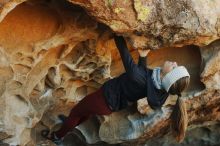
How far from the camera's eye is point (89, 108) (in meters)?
4.04

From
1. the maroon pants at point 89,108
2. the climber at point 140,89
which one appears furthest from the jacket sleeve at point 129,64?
the maroon pants at point 89,108

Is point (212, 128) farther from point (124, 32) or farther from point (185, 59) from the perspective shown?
point (124, 32)

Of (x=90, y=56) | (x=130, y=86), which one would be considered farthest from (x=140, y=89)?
(x=90, y=56)

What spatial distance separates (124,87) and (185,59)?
112 cm

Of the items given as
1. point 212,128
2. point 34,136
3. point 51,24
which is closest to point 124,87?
point 51,24

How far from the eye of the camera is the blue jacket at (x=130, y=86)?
12.1 feet

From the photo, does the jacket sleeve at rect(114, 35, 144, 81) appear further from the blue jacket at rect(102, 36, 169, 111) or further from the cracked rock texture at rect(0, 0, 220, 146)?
the cracked rock texture at rect(0, 0, 220, 146)

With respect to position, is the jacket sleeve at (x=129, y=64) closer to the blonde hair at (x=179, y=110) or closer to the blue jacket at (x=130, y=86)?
the blue jacket at (x=130, y=86)

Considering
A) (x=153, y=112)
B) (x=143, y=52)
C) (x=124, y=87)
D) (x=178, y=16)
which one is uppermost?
(x=178, y=16)

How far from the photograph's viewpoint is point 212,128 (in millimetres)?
5492

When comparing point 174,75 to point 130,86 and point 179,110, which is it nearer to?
point 179,110

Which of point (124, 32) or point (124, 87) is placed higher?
point (124, 32)

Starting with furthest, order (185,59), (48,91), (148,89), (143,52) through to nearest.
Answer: (185,59), (48,91), (143,52), (148,89)

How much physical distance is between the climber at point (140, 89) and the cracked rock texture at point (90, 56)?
27cm
